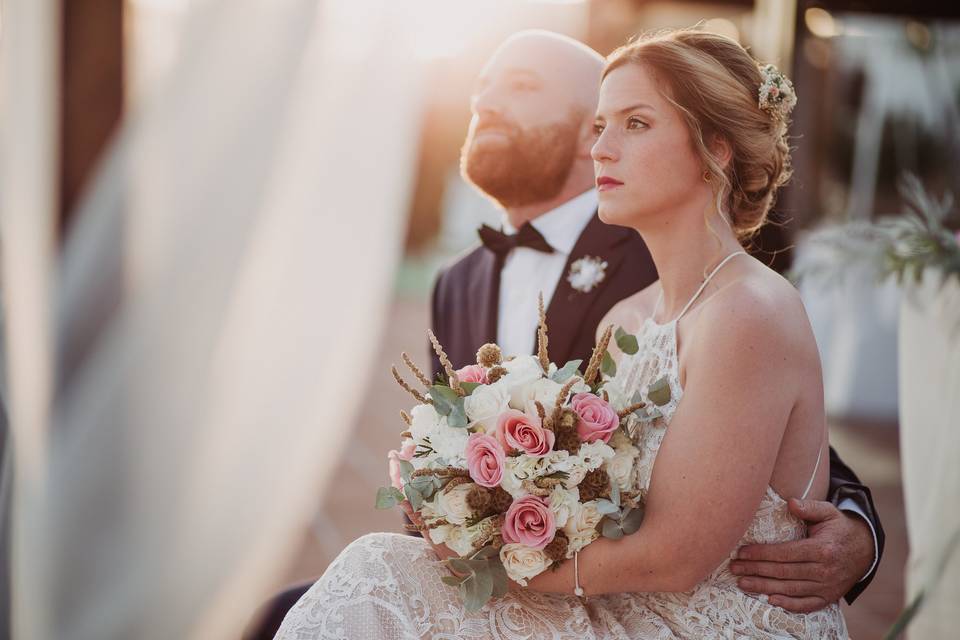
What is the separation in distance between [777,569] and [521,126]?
1.45 m

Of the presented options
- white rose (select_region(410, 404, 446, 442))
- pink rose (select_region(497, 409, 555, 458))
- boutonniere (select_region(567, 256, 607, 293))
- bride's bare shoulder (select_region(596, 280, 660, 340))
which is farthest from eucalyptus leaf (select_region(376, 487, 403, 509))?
boutonniere (select_region(567, 256, 607, 293))

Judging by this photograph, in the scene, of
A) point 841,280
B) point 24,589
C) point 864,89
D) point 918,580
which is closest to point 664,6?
point 864,89

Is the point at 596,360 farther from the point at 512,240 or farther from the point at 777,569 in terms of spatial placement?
the point at 512,240

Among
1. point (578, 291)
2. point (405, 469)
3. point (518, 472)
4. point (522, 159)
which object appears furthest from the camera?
point (522, 159)

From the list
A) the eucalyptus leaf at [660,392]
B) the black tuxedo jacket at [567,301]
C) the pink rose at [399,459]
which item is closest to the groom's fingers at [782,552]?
the black tuxedo jacket at [567,301]

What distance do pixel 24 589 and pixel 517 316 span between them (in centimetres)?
155

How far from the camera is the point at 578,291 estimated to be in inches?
105

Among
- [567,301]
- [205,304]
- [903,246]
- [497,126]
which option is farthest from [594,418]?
[903,246]

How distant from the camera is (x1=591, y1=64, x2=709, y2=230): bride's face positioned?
1.84 meters

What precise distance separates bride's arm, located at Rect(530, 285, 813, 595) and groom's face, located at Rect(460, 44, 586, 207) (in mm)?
1181

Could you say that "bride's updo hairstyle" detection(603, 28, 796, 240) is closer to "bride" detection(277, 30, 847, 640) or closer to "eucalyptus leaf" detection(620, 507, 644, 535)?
"bride" detection(277, 30, 847, 640)

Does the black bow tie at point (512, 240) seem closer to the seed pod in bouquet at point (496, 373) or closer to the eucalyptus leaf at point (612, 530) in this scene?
the seed pod in bouquet at point (496, 373)

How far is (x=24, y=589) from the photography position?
2.67 meters

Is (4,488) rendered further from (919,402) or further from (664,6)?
(664,6)
